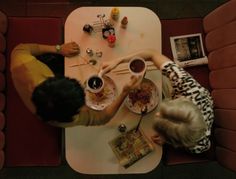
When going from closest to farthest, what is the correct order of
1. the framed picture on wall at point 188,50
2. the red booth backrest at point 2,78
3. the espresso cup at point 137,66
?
the espresso cup at point 137,66
the red booth backrest at point 2,78
the framed picture on wall at point 188,50

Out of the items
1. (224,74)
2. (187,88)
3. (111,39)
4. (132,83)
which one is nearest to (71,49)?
(111,39)

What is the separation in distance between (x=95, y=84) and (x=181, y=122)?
404 millimetres

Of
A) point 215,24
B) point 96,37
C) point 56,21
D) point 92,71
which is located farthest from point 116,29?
point 215,24

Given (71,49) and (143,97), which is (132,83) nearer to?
(143,97)

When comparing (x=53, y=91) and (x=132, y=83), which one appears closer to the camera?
(x=53, y=91)

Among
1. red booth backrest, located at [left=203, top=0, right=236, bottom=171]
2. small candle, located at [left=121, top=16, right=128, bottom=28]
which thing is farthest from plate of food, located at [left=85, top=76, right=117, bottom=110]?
red booth backrest, located at [left=203, top=0, right=236, bottom=171]

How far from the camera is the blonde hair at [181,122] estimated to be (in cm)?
134

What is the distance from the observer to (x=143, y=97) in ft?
5.34

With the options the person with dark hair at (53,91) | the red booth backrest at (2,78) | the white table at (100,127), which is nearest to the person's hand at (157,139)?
the white table at (100,127)

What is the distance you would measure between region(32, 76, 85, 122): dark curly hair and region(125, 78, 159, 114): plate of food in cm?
32

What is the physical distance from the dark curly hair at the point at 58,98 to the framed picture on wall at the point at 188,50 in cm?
71

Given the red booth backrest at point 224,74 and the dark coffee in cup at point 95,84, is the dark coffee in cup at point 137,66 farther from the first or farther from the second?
the red booth backrest at point 224,74

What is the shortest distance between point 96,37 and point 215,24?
63cm

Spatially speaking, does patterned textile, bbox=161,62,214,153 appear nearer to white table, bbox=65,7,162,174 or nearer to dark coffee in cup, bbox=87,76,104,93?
white table, bbox=65,7,162,174
